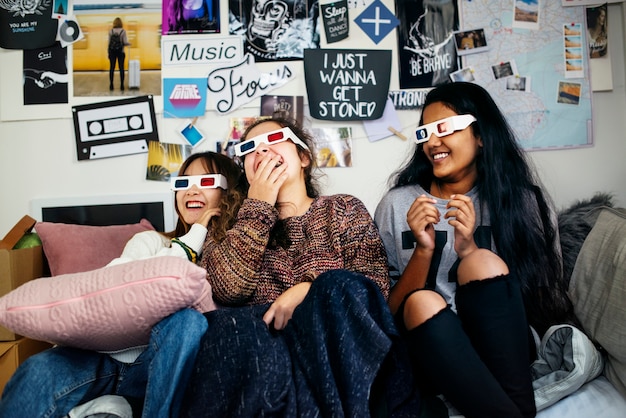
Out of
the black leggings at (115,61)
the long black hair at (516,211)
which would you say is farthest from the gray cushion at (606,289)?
the black leggings at (115,61)

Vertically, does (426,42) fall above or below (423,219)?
above

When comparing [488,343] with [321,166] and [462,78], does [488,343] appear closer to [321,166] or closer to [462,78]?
[321,166]

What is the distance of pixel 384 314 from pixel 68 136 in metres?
1.40

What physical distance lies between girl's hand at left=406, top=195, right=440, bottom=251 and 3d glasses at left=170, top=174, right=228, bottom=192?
1.81 feet

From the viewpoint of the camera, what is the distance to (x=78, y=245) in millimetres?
1440

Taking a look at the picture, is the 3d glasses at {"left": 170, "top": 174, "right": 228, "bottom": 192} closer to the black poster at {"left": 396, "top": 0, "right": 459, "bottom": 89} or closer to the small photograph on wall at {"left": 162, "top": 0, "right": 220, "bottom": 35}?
the small photograph on wall at {"left": 162, "top": 0, "right": 220, "bottom": 35}

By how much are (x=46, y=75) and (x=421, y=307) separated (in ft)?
5.11

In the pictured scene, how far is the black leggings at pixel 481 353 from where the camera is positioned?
2.60 feet

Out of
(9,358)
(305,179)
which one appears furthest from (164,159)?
(9,358)

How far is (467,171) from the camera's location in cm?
130

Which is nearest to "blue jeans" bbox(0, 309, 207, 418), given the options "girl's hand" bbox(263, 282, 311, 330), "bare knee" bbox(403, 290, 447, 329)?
"girl's hand" bbox(263, 282, 311, 330)

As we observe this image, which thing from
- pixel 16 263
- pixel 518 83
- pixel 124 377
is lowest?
pixel 124 377

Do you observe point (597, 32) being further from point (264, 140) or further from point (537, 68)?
point (264, 140)

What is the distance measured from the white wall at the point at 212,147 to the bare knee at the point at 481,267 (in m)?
0.84
